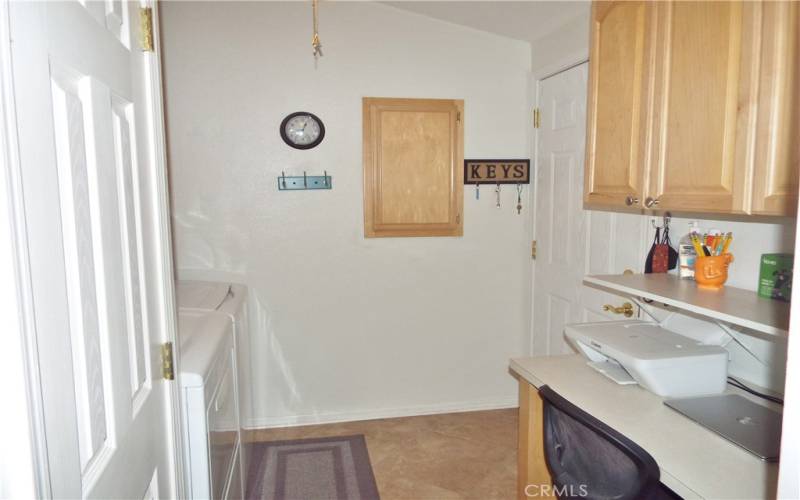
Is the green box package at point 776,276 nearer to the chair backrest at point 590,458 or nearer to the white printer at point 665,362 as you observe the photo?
the white printer at point 665,362

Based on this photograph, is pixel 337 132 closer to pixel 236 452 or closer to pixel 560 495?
pixel 236 452

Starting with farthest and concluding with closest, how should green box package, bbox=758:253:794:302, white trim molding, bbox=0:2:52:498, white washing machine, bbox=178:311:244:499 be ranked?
1. green box package, bbox=758:253:794:302
2. white washing machine, bbox=178:311:244:499
3. white trim molding, bbox=0:2:52:498

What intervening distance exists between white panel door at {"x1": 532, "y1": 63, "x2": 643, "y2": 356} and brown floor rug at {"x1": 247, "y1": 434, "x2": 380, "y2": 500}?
123 cm

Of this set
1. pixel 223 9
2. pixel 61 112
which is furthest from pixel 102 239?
pixel 223 9

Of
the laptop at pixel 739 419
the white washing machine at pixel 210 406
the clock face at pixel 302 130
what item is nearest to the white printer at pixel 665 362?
the laptop at pixel 739 419

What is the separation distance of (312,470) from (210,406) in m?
1.24

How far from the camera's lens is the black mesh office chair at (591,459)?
118cm

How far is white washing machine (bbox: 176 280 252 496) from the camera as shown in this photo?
7.45 feet

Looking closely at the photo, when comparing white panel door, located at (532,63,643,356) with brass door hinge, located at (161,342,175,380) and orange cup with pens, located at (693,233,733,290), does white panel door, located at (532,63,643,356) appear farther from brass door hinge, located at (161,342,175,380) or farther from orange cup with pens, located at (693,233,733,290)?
brass door hinge, located at (161,342,175,380)

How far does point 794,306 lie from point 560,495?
1.21m

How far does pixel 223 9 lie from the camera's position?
110 inches

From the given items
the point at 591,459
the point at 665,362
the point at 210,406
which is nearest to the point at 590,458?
the point at 591,459

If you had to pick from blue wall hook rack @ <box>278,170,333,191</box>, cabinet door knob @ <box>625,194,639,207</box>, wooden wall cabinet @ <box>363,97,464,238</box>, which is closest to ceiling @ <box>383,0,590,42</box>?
wooden wall cabinet @ <box>363,97,464,238</box>

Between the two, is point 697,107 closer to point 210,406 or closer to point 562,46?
point 562,46
